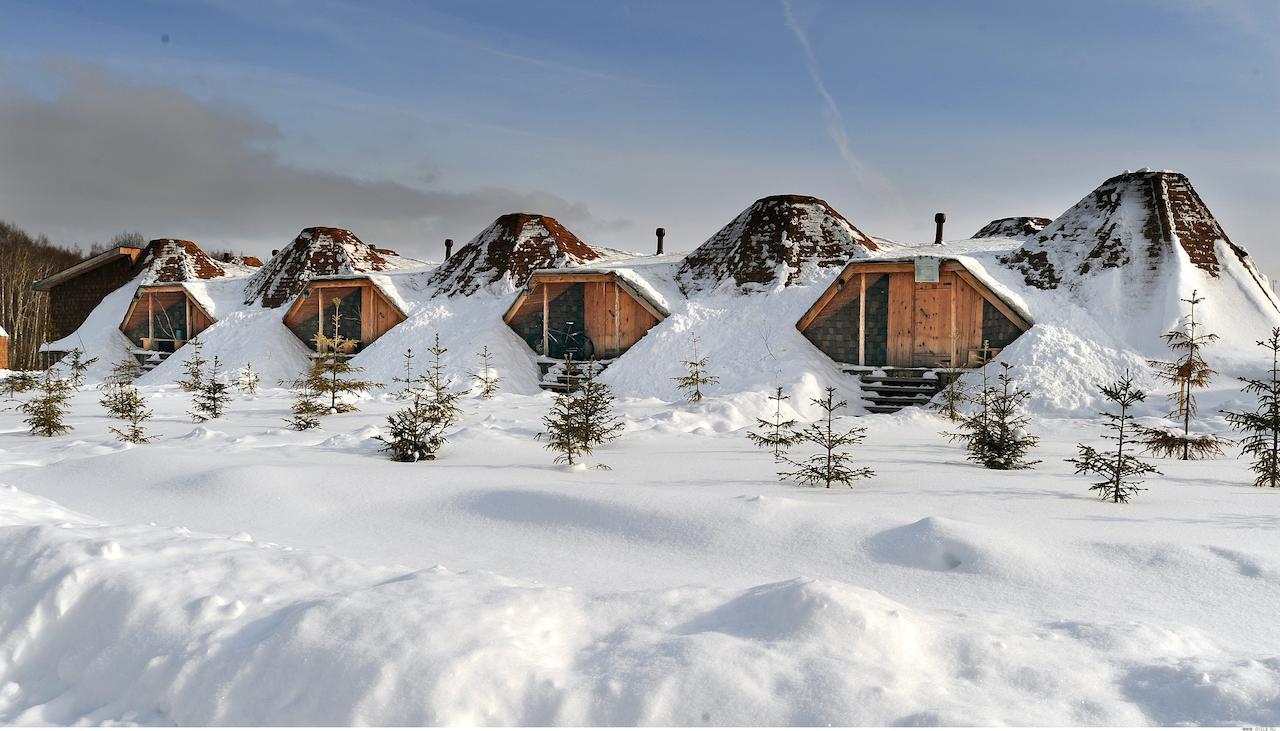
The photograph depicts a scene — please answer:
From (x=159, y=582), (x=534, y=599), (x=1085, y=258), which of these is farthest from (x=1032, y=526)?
(x=1085, y=258)

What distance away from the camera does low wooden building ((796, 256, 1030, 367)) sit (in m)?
16.7

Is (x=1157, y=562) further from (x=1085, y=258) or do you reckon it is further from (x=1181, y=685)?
(x=1085, y=258)

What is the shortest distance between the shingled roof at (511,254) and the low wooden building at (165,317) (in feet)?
28.8

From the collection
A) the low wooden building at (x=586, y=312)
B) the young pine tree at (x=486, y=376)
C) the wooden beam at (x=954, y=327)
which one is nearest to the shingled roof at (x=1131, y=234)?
the wooden beam at (x=954, y=327)

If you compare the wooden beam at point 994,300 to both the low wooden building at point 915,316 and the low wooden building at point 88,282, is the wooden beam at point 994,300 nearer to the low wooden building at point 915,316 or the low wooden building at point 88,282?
the low wooden building at point 915,316

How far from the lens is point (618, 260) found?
84.9ft

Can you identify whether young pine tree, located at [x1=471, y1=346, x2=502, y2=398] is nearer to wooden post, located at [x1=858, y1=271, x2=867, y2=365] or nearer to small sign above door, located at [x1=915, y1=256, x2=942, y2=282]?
wooden post, located at [x1=858, y1=271, x2=867, y2=365]

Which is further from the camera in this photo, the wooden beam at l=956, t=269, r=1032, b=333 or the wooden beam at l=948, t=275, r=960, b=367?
the wooden beam at l=948, t=275, r=960, b=367

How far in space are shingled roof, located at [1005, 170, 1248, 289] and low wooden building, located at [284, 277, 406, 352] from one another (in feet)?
57.0

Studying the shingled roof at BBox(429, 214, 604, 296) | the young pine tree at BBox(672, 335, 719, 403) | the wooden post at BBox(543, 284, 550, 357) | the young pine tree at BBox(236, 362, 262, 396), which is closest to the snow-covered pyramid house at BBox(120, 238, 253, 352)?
the young pine tree at BBox(236, 362, 262, 396)

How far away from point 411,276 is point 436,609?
24289 mm

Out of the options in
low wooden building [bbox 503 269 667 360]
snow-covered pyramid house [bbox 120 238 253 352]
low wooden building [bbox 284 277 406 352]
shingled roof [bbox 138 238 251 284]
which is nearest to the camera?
low wooden building [bbox 503 269 667 360]

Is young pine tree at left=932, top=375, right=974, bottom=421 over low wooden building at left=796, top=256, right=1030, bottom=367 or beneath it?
beneath

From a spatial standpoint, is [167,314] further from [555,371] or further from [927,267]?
[927,267]
